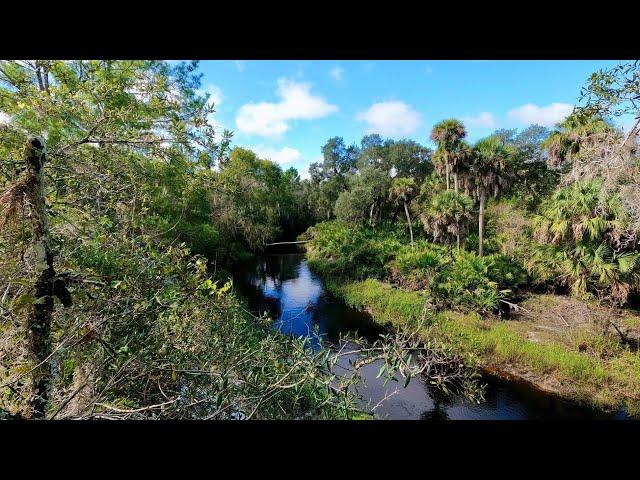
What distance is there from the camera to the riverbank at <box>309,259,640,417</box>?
6425mm

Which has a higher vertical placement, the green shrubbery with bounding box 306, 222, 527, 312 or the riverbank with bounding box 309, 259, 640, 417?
the green shrubbery with bounding box 306, 222, 527, 312

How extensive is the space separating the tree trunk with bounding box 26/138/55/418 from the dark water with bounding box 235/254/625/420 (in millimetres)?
1724

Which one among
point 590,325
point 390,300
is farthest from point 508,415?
point 390,300

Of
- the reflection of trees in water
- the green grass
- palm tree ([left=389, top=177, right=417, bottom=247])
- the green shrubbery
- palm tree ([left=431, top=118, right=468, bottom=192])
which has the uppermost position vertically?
palm tree ([left=431, top=118, right=468, bottom=192])

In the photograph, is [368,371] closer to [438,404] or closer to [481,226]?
[438,404]

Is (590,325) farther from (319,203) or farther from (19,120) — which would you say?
(319,203)

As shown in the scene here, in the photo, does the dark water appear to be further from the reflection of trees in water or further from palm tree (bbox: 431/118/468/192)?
palm tree (bbox: 431/118/468/192)

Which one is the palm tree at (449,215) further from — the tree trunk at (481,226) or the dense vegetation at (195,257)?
the tree trunk at (481,226)

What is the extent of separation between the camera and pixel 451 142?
47.5 ft

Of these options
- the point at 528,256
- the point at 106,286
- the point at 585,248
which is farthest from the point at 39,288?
the point at 528,256

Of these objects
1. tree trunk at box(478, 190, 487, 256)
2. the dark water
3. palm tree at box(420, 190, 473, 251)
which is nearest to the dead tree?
the dark water

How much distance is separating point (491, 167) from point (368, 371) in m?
10.4

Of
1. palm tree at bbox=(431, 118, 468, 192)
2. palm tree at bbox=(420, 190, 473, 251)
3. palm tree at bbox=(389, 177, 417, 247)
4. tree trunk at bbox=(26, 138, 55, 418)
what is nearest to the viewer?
tree trunk at bbox=(26, 138, 55, 418)

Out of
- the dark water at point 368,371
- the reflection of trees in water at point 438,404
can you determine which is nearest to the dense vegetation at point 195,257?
the dark water at point 368,371
